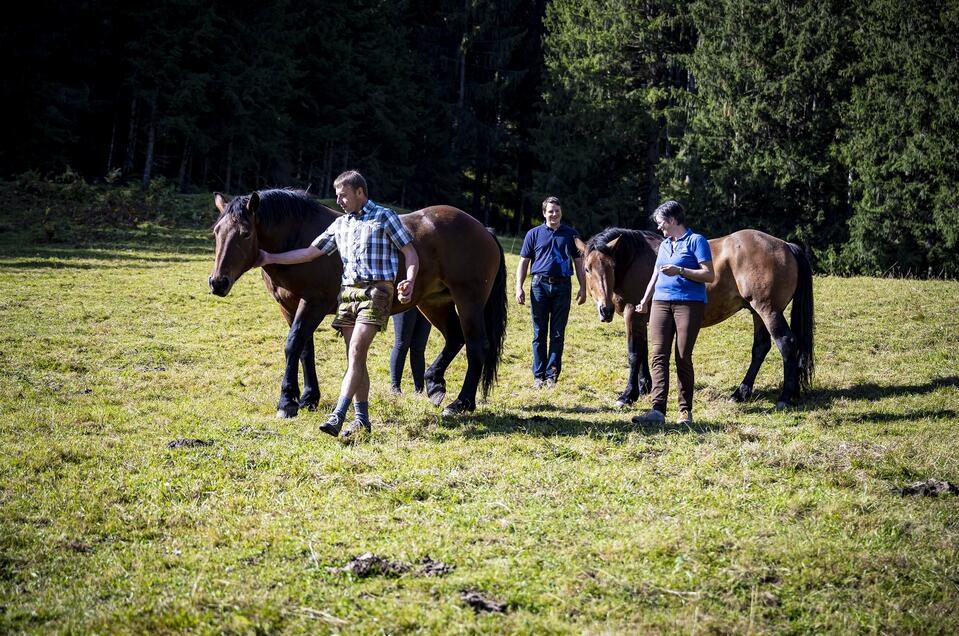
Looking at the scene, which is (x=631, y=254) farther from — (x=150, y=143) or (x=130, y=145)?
(x=130, y=145)

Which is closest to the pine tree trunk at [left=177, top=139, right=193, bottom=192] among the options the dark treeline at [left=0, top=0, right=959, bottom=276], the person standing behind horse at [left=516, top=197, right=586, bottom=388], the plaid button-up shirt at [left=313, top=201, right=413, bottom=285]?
the dark treeline at [left=0, top=0, right=959, bottom=276]

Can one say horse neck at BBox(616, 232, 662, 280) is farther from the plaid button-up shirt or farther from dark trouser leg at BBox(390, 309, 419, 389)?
the plaid button-up shirt

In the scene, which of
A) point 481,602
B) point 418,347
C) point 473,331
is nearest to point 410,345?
point 418,347

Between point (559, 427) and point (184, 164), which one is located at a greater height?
point (184, 164)

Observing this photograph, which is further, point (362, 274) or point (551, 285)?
point (551, 285)

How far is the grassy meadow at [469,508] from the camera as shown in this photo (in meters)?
3.35

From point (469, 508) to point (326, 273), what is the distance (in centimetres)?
347

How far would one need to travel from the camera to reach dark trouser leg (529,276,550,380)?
945cm

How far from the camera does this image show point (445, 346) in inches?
325

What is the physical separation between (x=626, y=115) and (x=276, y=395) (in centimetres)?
2703

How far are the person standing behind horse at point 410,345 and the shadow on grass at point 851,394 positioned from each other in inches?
144

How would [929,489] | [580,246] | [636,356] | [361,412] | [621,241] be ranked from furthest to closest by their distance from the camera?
[580,246] < [621,241] < [636,356] < [361,412] < [929,489]

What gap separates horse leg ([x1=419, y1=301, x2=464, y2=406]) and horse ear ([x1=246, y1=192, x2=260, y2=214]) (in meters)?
1.98

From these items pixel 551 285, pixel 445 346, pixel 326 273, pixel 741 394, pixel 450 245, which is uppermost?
pixel 450 245
